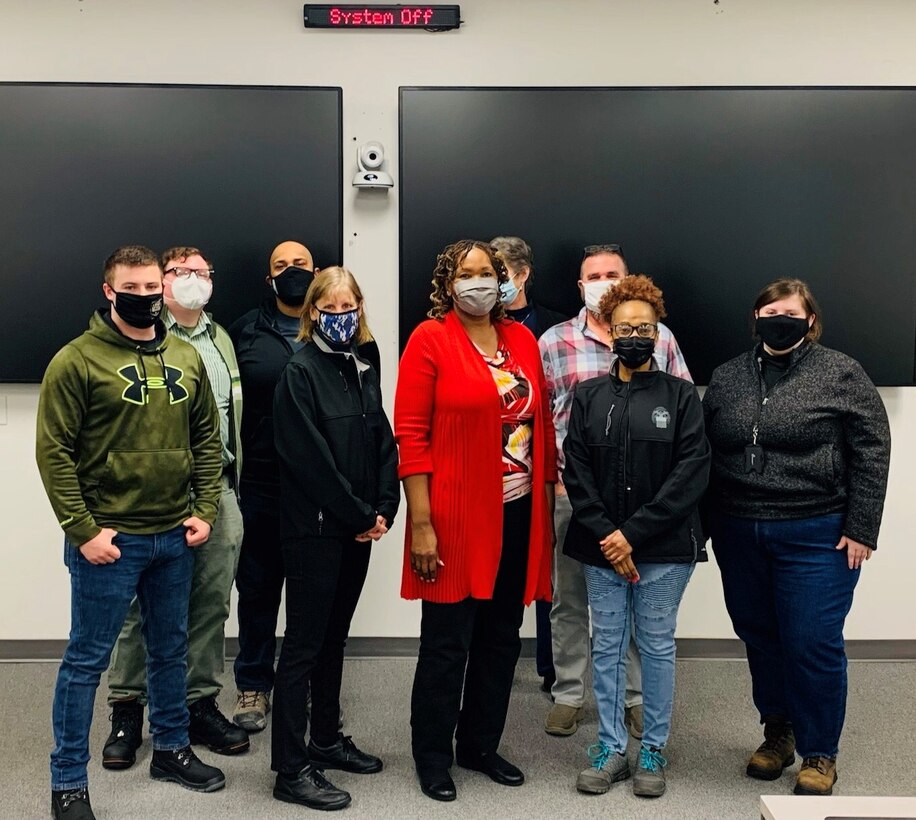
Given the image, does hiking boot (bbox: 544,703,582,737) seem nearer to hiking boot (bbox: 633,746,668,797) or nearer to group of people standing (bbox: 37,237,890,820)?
group of people standing (bbox: 37,237,890,820)

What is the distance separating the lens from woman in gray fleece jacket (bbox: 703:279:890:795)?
2648 mm

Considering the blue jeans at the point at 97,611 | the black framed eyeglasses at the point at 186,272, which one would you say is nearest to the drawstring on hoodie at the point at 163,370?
the blue jeans at the point at 97,611

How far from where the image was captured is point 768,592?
2.82 meters

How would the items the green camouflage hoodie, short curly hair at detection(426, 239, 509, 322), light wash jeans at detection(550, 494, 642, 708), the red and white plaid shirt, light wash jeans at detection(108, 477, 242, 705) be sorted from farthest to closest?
A: 1. light wash jeans at detection(550, 494, 642, 708)
2. the red and white plaid shirt
3. light wash jeans at detection(108, 477, 242, 705)
4. short curly hair at detection(426, 239, 509, 322)
5. the green camouflage hoodie

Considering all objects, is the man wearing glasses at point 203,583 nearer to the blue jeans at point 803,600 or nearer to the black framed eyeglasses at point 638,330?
the black framed eyeglasses at point 638,330

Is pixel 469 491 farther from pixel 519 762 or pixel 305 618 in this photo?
pixel 519 762

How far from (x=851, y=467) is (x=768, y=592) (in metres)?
0.46

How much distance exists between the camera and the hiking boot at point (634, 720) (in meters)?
3.10

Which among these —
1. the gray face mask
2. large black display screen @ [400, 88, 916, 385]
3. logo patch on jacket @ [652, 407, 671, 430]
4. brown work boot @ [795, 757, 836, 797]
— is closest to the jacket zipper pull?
logo patch on jacket @ [652, 407, 671, 430]

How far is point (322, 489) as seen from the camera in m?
2.52

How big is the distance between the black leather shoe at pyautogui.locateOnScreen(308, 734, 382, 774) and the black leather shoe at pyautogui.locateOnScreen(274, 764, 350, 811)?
15cm

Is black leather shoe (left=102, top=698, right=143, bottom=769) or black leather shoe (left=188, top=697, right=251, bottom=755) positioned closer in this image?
black leather shoe (left=102, top=698, right=143, bottom=769)

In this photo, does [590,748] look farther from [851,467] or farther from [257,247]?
[257,247]

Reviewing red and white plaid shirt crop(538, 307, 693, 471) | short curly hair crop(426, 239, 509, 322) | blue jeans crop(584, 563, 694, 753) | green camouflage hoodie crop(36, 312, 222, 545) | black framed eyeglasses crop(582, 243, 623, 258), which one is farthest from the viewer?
black framed eyeglasses crop(582, 243, 623, 258)
